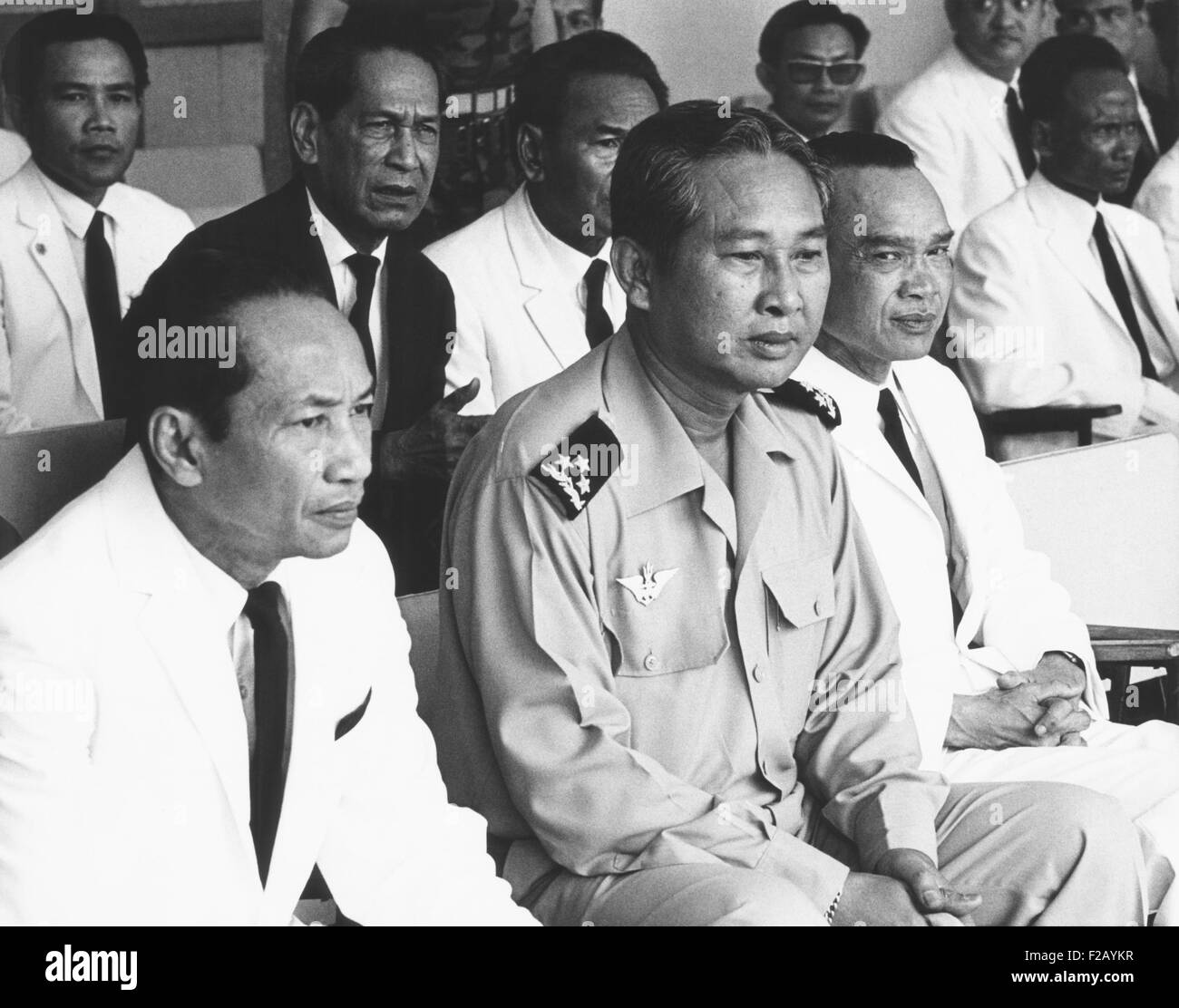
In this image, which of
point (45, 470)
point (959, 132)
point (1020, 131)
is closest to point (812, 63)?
point (959, 132)

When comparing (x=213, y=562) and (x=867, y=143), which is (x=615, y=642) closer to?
(x=213, y=562)

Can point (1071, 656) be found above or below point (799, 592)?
below

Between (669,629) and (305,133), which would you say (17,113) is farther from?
(669,629)

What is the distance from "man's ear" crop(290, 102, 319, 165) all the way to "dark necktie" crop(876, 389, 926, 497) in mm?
1109

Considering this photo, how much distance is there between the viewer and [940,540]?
2.85 m

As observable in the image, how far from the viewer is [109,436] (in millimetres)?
2201

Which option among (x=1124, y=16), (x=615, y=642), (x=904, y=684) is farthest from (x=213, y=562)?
(x=1124, y=16)

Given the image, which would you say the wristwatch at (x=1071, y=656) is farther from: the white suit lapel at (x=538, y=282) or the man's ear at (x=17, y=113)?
the man's ear at (x=17, y=113)

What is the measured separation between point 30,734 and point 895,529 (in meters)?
1.50

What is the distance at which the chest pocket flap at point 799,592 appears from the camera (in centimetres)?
232

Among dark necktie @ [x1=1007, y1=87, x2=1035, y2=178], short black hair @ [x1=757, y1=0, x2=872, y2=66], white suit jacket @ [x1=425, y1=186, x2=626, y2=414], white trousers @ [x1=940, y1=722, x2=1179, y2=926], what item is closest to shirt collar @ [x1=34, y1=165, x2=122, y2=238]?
white suit jacket @ [x1=425, y1=186, x2=626, y2=414]

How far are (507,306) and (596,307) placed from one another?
20 centimetres

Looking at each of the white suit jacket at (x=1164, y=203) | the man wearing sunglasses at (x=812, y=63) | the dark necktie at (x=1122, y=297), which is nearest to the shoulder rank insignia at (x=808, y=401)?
the man wearing sunglasses at (x=812, y=63)

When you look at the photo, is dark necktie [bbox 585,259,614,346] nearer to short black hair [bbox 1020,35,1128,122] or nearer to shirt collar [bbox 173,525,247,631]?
short black hair [bbox 1020,35,1128,122]
